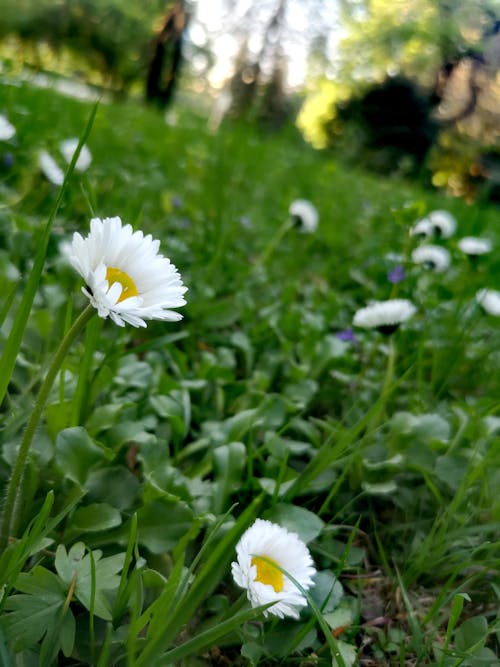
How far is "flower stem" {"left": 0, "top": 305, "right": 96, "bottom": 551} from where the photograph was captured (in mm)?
587

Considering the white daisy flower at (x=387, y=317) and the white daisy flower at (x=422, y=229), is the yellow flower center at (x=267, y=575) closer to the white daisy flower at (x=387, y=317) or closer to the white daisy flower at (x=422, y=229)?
the white daisy flower at (x=387, y=317)

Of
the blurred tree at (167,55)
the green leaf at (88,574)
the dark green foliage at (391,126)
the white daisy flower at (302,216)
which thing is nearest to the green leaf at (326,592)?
the green leaf at (88,574)

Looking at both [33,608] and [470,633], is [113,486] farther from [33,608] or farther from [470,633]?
[470,633]

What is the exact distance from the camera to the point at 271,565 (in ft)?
2.24

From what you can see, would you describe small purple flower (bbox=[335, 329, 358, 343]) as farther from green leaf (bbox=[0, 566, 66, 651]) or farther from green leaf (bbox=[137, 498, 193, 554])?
green leaf (bbox=[0, 566, 66, 651])

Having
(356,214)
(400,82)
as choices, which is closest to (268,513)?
(356,214)

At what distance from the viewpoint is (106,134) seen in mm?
3238

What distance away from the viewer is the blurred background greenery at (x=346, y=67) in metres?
3.50

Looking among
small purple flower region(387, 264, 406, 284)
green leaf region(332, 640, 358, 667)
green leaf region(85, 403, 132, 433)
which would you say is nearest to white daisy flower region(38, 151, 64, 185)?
green leaf region(85, 403, 132, 433)

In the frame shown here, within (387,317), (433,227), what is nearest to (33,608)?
(387,317)

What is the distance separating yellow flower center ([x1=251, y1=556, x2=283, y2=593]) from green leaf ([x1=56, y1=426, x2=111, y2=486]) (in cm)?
24

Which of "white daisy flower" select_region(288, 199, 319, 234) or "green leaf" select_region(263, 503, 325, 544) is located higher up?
"white daisy flower" select_region(288, 199, 319, 234)

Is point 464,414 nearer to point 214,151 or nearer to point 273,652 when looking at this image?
point 273,652

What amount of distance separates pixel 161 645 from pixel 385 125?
1066 centimetres
